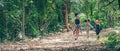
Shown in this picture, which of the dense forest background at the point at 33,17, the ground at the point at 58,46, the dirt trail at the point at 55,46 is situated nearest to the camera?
the ground at the point at 58,46

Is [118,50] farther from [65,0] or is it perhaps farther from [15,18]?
[65,0]

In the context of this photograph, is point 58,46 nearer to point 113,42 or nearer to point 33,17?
point 113,42

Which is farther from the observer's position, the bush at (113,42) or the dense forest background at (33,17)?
the dense forest background at (33,17)

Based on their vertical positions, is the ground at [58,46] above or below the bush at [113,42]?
below

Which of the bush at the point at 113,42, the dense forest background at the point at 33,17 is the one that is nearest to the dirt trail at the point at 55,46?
the bush at the point at 113,42

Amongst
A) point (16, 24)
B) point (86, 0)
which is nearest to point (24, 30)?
point (16, 24)

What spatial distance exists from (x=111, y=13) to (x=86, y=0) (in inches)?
156

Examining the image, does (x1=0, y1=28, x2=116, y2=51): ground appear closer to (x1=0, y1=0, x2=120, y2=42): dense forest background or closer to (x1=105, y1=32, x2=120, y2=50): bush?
(x1=105, y1=32, x2=120, y2=50): bush

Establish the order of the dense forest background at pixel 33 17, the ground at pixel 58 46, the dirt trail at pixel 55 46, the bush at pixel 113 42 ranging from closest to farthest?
the bush at pixel 113 42, the ground at pixel 58 46, the dirt trail at pixel 55 46, the dense forest background at pixel 33 17

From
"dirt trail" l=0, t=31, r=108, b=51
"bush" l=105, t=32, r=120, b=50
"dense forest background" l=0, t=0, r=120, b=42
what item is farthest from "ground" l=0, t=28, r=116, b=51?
"dense forest background" l=0, t=0, r=120, b=42

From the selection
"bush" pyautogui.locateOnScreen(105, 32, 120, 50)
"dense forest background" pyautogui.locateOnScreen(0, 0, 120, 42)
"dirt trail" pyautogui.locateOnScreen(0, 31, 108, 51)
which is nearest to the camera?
"bush" pyautogui.locateOnScreen(105, 32, 120, 50)

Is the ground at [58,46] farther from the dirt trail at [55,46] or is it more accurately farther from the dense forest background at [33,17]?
the dense forest background at [33,17]

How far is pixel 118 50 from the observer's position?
1593cm

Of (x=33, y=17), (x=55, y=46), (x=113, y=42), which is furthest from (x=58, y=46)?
(x=33, y=17)
